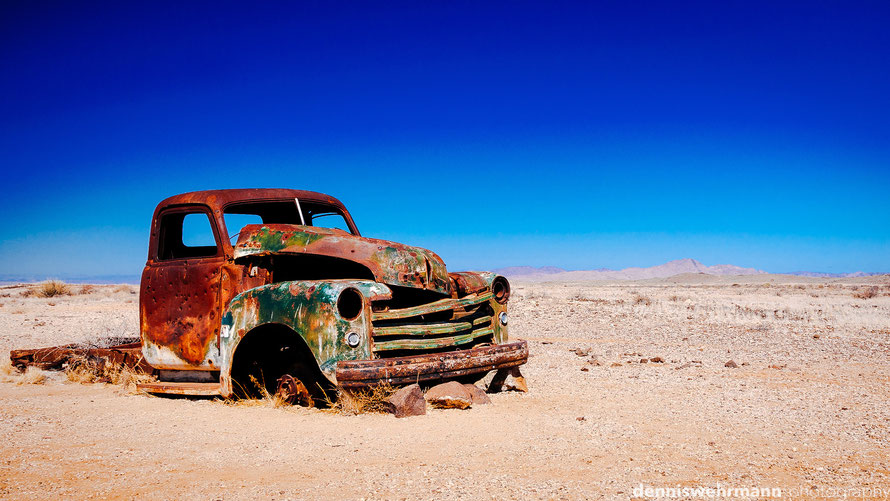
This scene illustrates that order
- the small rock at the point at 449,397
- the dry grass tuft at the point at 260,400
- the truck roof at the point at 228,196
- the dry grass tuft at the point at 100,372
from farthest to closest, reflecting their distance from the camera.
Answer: the dry grass tuft at the point at 100,372 → the truck roof at the point at 228,196 → the dry grass tuft at the point at 260,400 → the small rock at the point at 449,397

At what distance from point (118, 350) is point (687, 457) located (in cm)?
647

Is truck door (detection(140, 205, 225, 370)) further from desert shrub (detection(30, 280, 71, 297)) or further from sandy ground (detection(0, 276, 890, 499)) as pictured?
desert shrub (detection(30, 280, 71, 297))

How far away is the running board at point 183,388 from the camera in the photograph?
5.99 m

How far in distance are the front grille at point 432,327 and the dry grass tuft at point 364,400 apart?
0.30 meters

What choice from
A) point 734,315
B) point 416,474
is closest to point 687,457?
point 416,474

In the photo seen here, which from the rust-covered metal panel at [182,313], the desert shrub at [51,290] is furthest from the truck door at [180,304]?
the desert shrub at [51,290]

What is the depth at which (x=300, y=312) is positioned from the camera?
5.31 meters

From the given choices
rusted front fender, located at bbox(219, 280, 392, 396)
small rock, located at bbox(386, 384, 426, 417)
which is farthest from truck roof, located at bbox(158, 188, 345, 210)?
small rock, located at bbox(386, 384, 426, 417)

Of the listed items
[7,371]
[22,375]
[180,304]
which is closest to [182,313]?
[180,304]

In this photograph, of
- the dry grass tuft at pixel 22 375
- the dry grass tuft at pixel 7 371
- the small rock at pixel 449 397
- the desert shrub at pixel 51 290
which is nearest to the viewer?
the small rock at pixel 449 397

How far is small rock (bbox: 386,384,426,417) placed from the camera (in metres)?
5.32

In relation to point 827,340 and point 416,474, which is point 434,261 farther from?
point 827,340

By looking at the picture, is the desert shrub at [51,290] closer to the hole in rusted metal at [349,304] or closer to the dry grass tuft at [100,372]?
the dry grass tuft at [100,372]

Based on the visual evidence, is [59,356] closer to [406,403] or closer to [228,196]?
[228,196]
